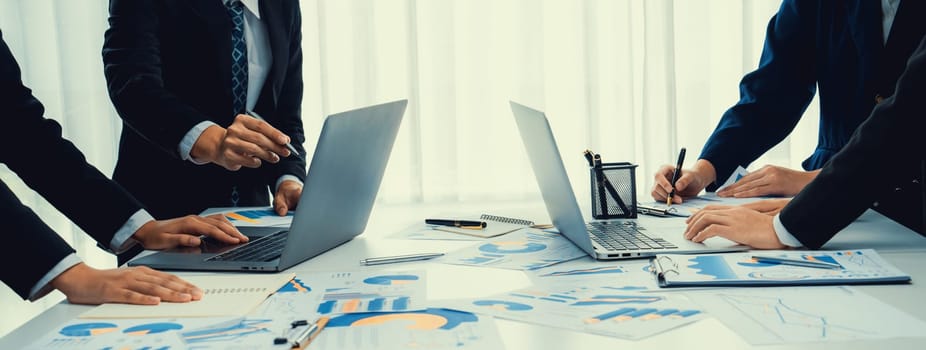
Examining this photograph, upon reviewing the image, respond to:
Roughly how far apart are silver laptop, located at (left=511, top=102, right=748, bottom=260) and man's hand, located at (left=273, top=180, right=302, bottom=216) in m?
0.58

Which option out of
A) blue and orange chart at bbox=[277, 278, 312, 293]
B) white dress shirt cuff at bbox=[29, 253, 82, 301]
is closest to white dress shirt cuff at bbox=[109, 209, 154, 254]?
white dress shirt cuff at bbox=[29, 253, 82, 301]

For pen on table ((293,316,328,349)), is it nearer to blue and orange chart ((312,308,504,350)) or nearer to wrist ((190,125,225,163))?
blue and orange chart ((312,308,504,350))

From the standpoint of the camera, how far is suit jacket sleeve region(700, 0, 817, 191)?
78.8 inches

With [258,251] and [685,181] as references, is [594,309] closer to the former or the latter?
[258,251]

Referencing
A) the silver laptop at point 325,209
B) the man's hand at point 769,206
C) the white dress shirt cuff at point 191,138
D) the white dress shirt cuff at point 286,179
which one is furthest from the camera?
the white dress shirt cuff at point 286,179

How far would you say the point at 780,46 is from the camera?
203cm

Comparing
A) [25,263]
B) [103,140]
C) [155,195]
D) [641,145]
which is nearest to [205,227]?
[25,263]

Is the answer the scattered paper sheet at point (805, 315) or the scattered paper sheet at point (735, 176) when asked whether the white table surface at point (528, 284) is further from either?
the scattered paper sheet at point (735, 176)

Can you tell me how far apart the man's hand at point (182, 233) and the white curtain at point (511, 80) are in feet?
7.62

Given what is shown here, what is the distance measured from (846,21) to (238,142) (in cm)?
138

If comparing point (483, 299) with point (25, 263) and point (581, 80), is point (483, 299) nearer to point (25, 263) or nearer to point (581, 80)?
point (25, 263)

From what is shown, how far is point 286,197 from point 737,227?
39.9 inches

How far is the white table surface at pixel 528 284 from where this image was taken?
0.87 meters

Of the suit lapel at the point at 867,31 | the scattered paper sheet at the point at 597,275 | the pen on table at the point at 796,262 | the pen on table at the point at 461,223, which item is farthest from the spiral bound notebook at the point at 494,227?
the suit lapel at the point at 867,31
